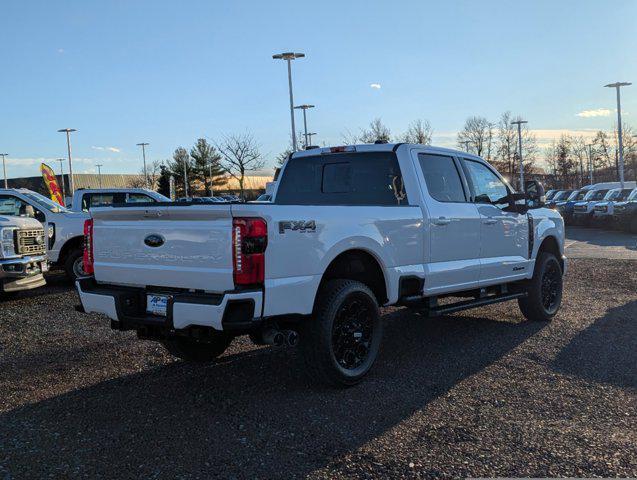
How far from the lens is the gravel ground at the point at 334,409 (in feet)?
12.0

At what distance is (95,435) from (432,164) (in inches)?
156

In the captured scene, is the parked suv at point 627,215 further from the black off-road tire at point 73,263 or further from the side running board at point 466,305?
the black off-road tire at point 73,263

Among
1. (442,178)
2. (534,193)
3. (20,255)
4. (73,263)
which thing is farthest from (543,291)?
(73,263)

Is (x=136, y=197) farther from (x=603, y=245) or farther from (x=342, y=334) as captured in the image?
(x=603, y=245)

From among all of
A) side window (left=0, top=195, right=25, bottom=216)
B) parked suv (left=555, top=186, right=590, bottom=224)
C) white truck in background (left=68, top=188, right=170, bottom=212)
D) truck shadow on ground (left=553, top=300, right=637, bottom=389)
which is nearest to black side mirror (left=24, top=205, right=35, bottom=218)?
side window (left=0, top=195, right=25, bottom=216)

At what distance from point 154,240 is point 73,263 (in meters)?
7.70

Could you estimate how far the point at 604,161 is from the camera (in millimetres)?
61844

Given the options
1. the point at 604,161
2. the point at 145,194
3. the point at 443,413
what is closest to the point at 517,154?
the point at 604,161

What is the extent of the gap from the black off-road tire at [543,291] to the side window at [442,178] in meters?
1.68

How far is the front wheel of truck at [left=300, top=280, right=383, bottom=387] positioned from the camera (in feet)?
15.5

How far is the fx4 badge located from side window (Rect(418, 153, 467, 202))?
6.11ft

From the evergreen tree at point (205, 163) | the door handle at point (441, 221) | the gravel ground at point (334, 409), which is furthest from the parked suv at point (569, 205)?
the evergreen tree at point (205, 163)

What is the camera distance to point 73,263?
11.6m

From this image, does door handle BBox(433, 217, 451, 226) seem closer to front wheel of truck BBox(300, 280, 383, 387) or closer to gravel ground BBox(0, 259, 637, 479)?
front wheel of truck BBox(300, 280, 383, 387)
